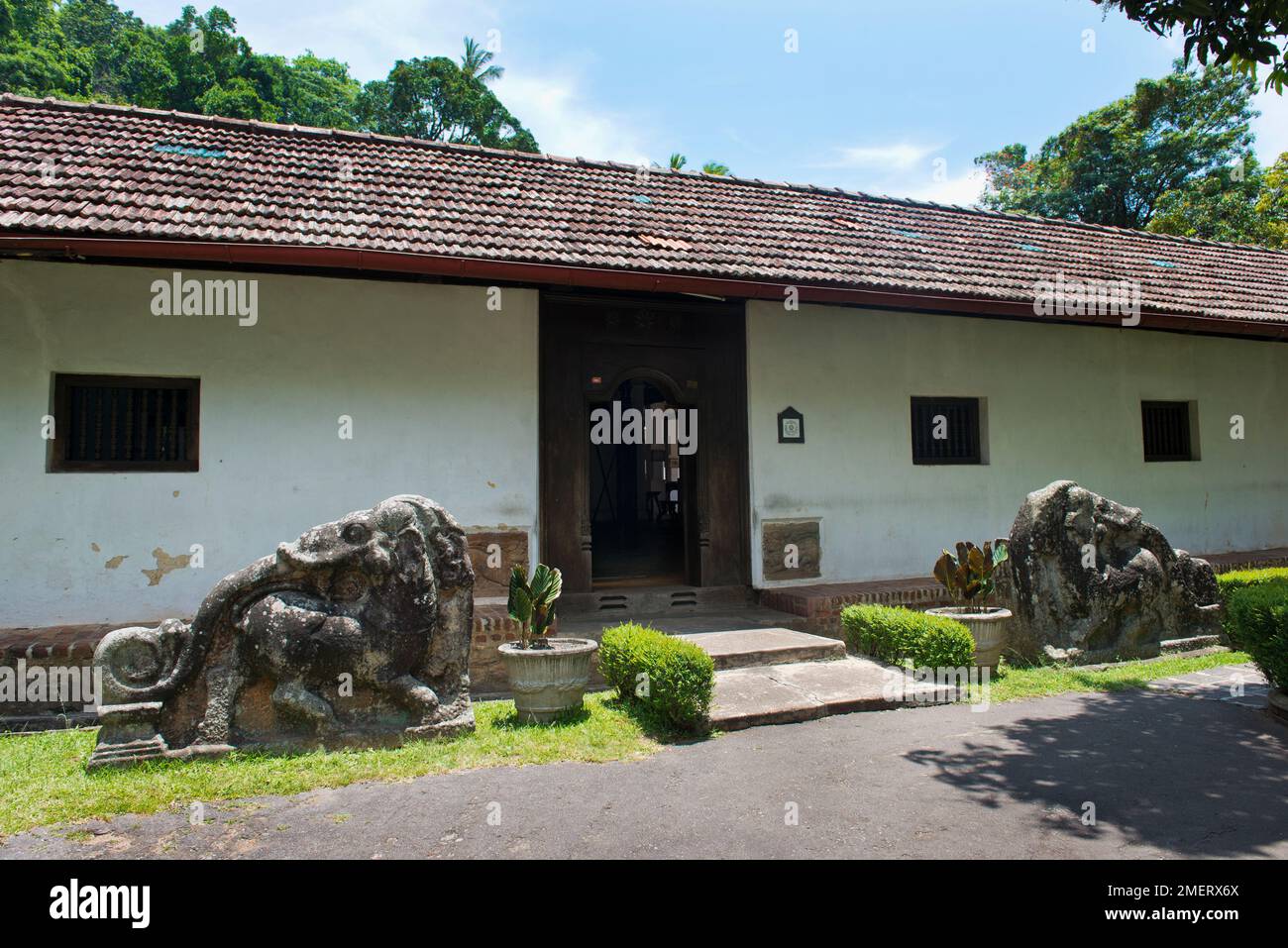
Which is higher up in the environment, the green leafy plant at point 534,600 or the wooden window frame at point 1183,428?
the wooden window frame at point 1183,428

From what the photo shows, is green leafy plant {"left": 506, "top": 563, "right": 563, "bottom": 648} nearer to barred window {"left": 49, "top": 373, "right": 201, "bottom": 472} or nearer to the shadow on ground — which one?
the shadow on ground

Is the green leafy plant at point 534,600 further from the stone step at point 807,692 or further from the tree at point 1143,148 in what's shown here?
the tree at point 1143,148

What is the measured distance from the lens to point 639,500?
52.2 feet

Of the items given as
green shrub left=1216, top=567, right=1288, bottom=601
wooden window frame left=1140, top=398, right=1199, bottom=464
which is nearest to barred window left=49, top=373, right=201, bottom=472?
green shrub left=1216, top=567, right=1288, bottom=601

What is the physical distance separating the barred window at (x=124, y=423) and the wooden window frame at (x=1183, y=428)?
11.2 metres

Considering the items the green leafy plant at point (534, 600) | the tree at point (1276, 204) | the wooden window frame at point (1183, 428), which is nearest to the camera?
the green leafy plant at point (534, 600)

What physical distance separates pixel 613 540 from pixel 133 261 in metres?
8.06

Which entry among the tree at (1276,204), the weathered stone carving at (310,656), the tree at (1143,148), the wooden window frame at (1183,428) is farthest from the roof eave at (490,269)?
the tree at (1143,148)

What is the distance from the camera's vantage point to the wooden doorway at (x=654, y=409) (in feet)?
27.4

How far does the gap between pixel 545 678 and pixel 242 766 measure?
181cm

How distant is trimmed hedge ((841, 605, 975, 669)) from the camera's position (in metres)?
6.28

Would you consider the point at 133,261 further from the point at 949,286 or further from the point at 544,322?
the point at 949,286

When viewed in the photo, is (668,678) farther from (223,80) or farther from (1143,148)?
(223,80)
